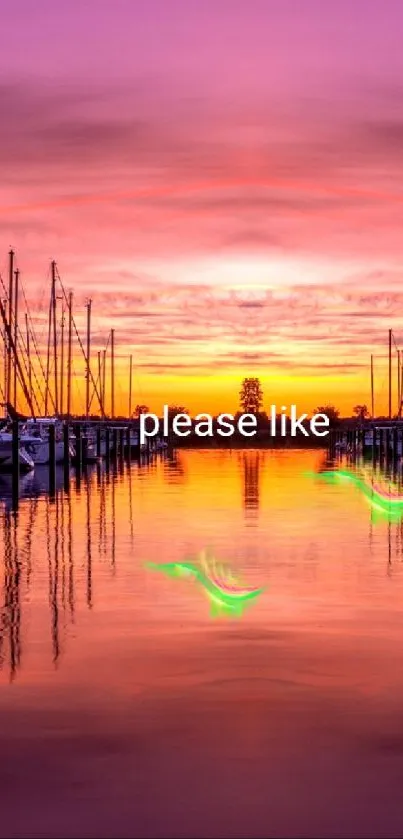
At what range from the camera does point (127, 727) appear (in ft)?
35.6

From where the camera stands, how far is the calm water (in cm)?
867

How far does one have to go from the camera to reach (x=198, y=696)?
1216 cm

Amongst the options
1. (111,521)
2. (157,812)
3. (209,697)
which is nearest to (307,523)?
(111,521)

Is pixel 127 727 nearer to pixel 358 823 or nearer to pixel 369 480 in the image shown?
pixel 358 823

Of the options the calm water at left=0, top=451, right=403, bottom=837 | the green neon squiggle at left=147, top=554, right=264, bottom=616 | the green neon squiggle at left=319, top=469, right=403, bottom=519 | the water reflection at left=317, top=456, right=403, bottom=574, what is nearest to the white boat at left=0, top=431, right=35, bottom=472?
the water reflection at left=317, top=456, right=403, bottom=574

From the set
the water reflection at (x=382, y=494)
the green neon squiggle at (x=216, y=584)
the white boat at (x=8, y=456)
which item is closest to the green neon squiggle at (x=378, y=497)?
the water reflection at (x=382, y=494)

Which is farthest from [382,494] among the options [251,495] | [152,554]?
[152,554]

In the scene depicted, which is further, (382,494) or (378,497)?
(382,494)

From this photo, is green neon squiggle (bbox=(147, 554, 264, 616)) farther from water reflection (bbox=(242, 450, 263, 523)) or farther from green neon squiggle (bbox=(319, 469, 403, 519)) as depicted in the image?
green neon squiggle (bbox=(319, 469, 403, 519))

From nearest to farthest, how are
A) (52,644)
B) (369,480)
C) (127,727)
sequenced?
(127,727) < (52,644) < (369,480)

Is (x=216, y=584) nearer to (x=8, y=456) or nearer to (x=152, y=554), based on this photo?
(x=152, y=554)

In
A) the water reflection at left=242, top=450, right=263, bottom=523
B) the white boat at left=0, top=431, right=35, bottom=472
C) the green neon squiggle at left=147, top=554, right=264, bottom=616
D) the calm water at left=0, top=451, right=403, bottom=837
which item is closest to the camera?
the calm water at left=0, top=451, right=403, bottom=837

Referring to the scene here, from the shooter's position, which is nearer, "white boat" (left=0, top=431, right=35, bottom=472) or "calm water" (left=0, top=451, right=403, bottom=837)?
"calm water" (left=0, top=451, right=403, bottom=837)

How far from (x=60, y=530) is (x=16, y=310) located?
44.6 m
